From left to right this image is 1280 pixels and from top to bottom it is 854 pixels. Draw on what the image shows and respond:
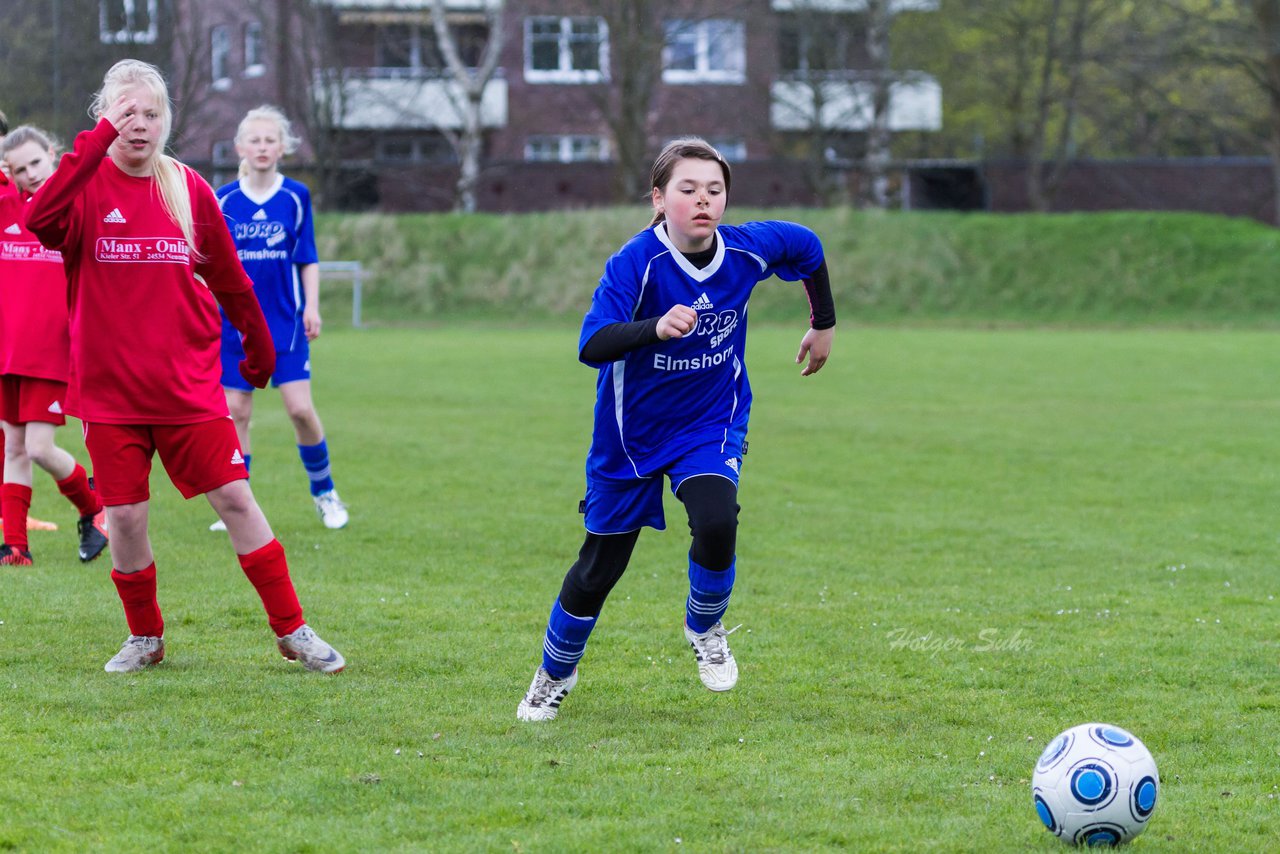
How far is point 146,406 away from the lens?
5258mm

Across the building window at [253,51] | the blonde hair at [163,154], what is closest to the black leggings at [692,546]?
the blonde hair at [163,154]

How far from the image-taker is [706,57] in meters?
46.0

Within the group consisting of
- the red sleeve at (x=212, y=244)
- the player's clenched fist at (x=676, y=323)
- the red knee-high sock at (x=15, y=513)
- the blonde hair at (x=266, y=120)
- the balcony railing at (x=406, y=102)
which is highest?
the balcony railing at (x=406, y=102)

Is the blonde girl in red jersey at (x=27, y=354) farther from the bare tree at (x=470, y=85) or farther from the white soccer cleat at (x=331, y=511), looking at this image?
the bare tree at (x=470, y=85)

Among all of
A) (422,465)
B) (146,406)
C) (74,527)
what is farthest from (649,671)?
(422,465)

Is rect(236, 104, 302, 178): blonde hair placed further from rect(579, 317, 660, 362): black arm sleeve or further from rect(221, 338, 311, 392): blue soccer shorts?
rect(579, 317, 660, 362): black arm sleeve

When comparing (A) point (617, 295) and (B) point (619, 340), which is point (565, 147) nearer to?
(A) point (617, 295)

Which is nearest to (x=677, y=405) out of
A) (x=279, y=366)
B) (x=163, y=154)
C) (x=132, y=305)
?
(x=132, y=305)

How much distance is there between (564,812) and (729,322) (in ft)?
5.84

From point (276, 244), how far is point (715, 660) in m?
4.82

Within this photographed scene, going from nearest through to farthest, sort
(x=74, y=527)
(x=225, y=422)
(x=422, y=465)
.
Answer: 1. (x=225, y=422)
2. (x=74, y=527)
3. (x=422, y=465)

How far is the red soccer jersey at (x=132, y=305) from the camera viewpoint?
5.18m

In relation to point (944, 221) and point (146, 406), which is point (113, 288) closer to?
point (146, 406)

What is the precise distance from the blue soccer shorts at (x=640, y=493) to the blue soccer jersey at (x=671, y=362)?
0.10ft
